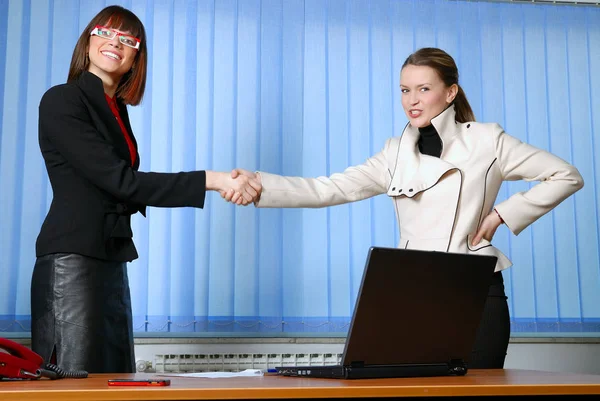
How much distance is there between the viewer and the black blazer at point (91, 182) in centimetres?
186

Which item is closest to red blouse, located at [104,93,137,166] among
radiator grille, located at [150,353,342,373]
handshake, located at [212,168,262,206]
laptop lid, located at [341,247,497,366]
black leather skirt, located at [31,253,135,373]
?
handshake, located at [212,168,262,206]

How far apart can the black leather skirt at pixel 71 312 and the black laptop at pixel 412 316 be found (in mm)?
664

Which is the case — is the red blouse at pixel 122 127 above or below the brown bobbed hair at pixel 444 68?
below

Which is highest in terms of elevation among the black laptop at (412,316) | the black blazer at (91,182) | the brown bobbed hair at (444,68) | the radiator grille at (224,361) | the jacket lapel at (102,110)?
the brown bobbed hair at (444,68)

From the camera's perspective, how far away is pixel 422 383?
1175mm

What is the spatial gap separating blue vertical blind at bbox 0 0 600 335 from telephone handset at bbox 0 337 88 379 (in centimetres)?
178

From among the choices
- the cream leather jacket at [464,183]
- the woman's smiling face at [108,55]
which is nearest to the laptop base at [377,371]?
the cream leather jacket at [464,183]

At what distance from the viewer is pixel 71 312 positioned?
5.96ft

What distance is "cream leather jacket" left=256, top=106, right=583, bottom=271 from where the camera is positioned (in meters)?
2.09

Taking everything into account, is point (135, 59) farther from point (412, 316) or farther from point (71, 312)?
point (412, 316)

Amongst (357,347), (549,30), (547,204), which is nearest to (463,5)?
(549,30)

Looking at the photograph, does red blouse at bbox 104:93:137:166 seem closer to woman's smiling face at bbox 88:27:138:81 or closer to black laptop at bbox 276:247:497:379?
woman's smiling face at bbox 88:27:138:81

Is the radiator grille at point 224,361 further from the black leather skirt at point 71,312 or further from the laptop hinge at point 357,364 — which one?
the laptop hinge at point 357,364

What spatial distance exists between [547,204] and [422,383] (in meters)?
1.20
